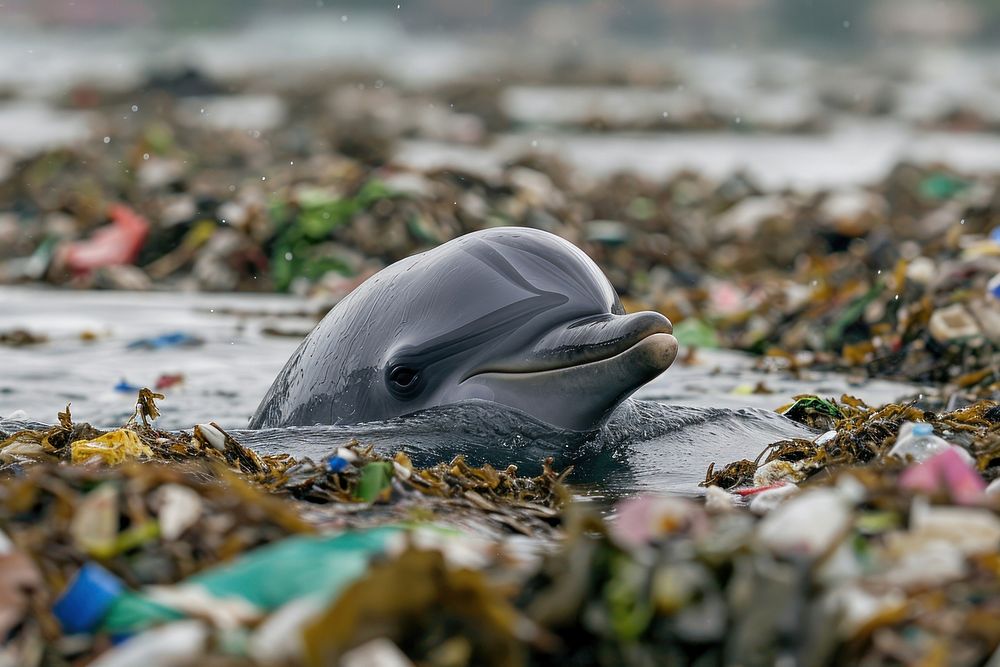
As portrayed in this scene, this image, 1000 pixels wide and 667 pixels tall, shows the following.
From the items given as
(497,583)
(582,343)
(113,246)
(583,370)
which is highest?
(497,583)

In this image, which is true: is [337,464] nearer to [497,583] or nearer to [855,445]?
[497,583]

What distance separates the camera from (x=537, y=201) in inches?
522

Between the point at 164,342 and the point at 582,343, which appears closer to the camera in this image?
the point at 582,343

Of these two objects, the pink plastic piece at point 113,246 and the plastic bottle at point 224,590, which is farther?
the pink plastic piece at point 113,246

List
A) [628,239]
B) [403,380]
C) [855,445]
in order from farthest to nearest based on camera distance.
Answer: [628,239], [403,380], [855,445]

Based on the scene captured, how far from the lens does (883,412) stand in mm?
5344

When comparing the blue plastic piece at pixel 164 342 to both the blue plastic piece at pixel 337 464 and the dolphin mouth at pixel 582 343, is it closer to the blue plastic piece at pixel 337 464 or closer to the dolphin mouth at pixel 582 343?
the dolphin mouth at pixel 582 343

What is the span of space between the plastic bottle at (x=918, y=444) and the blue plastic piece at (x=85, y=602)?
98.5 inches

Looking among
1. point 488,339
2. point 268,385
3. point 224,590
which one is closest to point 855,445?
point 488,339

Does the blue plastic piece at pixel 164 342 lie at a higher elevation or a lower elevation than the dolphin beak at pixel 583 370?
lower

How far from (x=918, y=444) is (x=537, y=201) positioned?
891 centimetres

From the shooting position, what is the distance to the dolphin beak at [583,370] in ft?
17.6

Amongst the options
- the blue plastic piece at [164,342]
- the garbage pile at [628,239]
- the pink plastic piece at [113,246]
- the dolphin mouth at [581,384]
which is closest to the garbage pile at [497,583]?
the dolphin mouth at [581,384]

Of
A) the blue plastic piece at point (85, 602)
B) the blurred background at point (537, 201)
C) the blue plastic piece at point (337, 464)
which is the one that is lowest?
the blurred background at point (537, 201)
